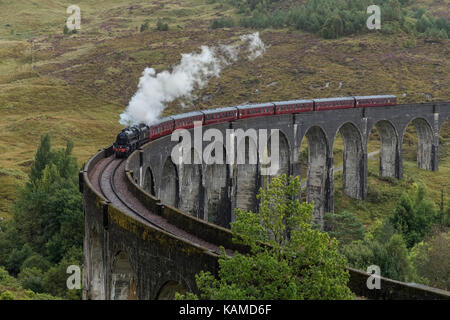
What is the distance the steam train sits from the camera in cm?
4103

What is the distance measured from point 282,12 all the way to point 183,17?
32124 mm

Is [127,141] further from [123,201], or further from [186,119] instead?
[123,201]

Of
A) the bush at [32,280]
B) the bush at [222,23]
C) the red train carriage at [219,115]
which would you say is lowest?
the bush at [32,280]

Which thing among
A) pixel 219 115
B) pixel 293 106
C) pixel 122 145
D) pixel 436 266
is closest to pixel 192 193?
pixel 219 115

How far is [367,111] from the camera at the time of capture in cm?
6494

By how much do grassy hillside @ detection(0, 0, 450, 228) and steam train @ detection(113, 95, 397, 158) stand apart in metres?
12.1

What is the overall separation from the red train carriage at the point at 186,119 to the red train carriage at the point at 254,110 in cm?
668

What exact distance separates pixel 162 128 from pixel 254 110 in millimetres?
12406

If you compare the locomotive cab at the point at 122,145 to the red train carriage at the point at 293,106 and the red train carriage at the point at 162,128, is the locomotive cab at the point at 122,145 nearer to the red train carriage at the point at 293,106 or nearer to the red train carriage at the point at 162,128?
the red train carriage at the point at 162,128

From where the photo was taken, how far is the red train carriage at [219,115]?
50.8 m

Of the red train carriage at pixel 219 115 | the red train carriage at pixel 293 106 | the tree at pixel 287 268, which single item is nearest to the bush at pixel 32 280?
the red train carriage at pixel 219 115

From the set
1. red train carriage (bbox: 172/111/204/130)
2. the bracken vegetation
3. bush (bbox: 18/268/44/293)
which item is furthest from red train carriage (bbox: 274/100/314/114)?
bush (bbox: 18/268/44/293)

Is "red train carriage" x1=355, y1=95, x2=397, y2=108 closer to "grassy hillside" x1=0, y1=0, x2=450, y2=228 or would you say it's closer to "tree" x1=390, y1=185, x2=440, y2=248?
"grassy hillside" x1=0, y1=0, x2=450, y2=228
